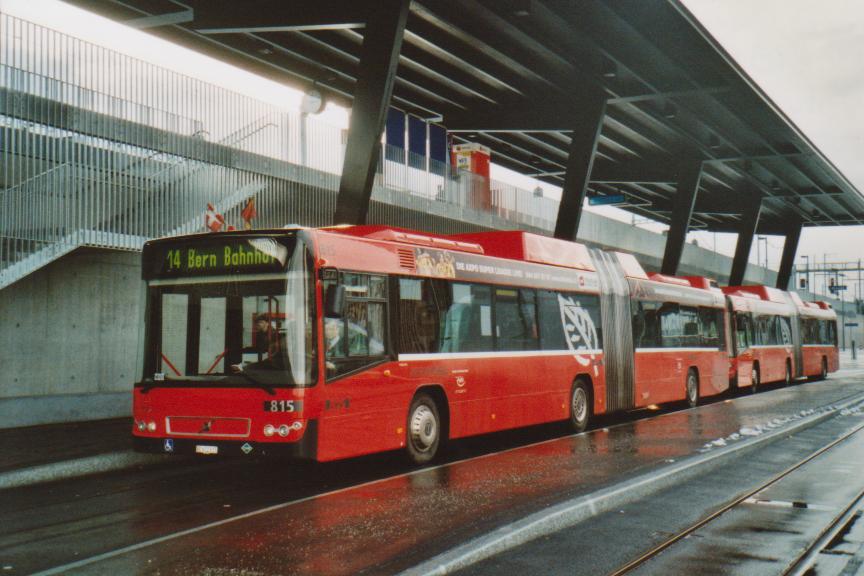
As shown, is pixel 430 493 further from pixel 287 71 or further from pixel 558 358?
pixel 287 71

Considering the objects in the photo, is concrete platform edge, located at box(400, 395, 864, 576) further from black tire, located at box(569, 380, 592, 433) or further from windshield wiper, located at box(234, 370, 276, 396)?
black tire, located at box(569, 380, 592, 433)

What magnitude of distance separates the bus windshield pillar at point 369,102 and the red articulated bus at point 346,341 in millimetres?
3399

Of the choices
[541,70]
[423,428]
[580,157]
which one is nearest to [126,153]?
[423,428]

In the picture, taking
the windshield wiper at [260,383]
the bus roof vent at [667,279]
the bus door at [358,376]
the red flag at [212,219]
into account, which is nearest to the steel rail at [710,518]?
the bus door at [358,376]

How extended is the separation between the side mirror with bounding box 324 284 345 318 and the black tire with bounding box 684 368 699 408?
13379 mm

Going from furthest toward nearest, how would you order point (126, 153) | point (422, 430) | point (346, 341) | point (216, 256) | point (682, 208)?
1. point (682, 208)
2. point (126, 153)
3. point (422, 430)
4. point (346, 341)
5. point (216, 256)

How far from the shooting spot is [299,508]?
878cm

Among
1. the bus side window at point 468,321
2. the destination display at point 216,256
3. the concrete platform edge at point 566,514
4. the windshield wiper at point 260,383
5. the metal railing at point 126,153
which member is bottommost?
the concrete platform edge at point 566,514

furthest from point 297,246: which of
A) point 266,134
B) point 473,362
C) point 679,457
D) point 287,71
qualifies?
point 287,71

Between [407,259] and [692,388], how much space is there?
40.1 ft

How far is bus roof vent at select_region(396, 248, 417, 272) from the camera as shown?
1165cm

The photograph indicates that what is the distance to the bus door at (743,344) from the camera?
2617cm

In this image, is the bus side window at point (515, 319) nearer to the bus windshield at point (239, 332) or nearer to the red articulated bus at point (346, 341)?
the red articulated bus at point (346, 341)

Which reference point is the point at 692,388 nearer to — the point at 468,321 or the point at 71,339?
the point at 468,321
